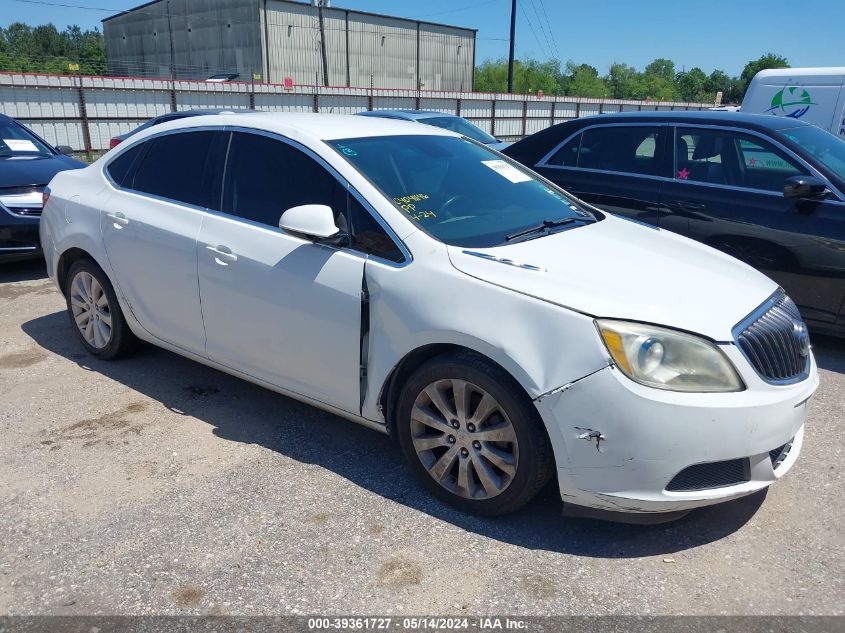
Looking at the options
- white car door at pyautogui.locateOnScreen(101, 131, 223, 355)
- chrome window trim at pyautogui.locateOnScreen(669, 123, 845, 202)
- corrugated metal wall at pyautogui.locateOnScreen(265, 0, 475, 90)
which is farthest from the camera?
corrugated metal wall at pyautogui.locateOnScreen(265, 0, 475, 90)

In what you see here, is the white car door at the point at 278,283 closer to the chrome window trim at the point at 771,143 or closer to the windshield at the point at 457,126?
the chrome window trim at the point at 771,143

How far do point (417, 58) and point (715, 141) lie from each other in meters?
62.5

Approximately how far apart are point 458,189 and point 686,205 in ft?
8.44

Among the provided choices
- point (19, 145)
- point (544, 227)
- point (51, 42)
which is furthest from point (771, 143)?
point (51, 42)

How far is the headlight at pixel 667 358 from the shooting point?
2578 millimetres

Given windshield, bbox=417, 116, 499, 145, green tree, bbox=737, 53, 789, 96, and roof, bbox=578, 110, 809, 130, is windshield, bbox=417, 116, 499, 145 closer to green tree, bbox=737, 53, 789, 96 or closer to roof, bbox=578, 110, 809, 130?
roof, bbox=578, 110, 809, 130

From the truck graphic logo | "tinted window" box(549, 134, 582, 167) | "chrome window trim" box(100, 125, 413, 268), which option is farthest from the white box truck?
"chrome window trim" box(100, 125, 413, 268)

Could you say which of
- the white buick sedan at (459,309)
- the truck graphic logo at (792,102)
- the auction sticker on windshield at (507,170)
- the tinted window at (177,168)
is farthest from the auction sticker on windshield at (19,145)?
the truck graphic logo at (792,102)

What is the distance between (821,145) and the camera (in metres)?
5.39

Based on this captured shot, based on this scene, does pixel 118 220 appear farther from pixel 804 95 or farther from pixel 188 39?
pixel 188 39

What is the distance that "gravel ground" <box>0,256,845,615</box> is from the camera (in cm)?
260

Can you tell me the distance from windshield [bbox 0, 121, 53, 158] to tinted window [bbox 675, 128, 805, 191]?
23.0 feet

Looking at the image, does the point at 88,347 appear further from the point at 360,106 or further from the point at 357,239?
the point at 360,106

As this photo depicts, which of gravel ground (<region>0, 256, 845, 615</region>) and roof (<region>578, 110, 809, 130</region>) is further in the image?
roof (<region>578, 110, 809, 130</region>)
